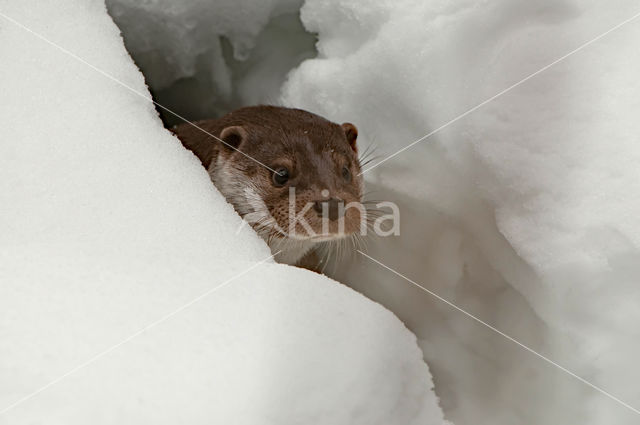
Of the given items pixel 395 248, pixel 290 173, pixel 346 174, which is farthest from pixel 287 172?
pixel 395 248

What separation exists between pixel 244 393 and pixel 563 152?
2.72ft

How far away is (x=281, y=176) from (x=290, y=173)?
3cm

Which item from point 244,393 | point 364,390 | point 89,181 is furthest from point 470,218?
point 89,181

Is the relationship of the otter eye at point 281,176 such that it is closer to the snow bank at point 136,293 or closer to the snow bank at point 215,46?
the snow bank at point 136,293

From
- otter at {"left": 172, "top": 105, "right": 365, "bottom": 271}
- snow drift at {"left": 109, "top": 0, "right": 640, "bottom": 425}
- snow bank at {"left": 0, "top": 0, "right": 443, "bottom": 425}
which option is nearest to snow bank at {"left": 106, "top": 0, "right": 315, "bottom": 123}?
snow drift at {"left": 109, "top": 0, "right": 640, "bottom": 425}

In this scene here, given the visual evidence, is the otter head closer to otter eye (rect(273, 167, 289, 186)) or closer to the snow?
otter eye (rect(273, 167, 289, 186))

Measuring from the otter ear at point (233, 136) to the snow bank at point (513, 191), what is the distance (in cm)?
35

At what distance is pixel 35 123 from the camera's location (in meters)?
1.25

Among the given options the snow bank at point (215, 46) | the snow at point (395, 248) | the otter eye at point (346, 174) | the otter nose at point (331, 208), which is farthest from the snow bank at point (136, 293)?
the snow bank at point (215, 46)

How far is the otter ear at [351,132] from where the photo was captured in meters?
1.84

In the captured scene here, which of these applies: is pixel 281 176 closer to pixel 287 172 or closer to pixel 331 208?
pixel 287 172

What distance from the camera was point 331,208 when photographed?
1591mm

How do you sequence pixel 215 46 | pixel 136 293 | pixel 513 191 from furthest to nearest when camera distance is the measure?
pixel 215 46 < pixel 513 191 < pixel 136 293

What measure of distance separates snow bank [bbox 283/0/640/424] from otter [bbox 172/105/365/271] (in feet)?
0.48
